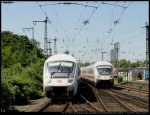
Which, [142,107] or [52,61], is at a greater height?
[52,61]

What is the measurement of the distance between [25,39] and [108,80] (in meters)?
30.4

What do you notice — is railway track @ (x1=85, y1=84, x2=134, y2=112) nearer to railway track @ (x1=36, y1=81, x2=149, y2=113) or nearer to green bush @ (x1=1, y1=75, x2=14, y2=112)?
railway track @ (x1=36, y1=81, x2=149, y2=113)

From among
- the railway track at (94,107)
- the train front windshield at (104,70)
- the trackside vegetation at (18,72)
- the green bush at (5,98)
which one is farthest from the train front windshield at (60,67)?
the train front windshield at (104,70)

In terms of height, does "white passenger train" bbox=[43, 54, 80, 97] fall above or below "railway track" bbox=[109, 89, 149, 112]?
above

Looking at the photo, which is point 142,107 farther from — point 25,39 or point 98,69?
point 25,39

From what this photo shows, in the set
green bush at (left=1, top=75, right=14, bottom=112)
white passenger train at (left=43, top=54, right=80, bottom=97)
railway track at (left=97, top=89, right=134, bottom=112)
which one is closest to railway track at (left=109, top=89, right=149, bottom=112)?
railway track at (left=97, top=89, right=134, bottom=112)

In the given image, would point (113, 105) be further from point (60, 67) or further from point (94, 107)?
point (60, 67)

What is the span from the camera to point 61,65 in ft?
78.2

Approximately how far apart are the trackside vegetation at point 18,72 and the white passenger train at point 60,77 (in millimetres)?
2083

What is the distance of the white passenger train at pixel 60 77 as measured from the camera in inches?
902

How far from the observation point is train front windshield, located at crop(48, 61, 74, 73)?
23.5 meters

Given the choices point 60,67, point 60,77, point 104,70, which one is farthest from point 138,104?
point 104,70

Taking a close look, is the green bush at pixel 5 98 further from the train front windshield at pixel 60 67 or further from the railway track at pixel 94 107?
the train front windshield at pixel 60 67

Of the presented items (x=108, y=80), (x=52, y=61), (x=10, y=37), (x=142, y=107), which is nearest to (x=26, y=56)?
(x=10, y=37)
